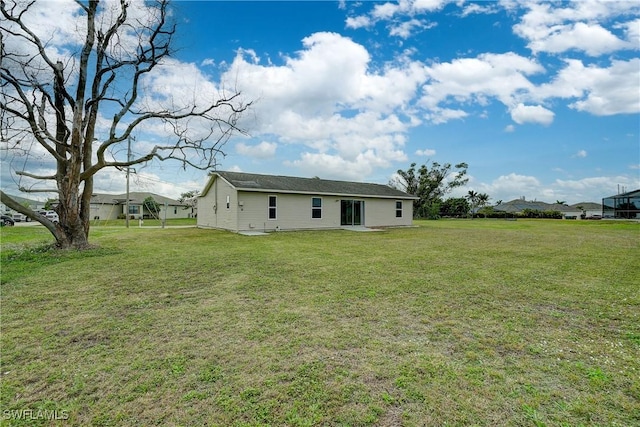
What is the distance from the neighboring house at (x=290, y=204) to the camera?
16.4 m

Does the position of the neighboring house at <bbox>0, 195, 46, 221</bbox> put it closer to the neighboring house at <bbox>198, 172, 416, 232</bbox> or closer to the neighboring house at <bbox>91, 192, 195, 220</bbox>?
the neighboring house at <bbox>91, 192, 195, 220</bbox>

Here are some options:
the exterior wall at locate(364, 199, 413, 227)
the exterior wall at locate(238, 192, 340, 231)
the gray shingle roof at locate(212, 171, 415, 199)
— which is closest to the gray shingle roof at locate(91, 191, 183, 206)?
the gray shingle roof at locate(212, 171, 415, 199)

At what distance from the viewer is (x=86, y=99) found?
1044 cm

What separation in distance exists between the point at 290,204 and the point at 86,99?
33.1ft

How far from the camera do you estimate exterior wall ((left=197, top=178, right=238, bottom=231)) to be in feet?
54.2

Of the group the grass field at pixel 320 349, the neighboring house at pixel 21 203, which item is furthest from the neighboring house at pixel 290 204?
the grass field at pixel 320 349

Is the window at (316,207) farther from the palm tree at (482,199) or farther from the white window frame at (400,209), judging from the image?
the palm tree at (482,199)

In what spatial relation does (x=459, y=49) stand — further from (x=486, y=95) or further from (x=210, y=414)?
(x=210, y=414)

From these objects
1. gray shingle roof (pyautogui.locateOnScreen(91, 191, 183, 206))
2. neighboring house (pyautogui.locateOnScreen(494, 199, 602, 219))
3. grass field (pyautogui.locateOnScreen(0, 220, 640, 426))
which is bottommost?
grass field (pyautogui.locateOnScreen(0, 220, 640, 426))

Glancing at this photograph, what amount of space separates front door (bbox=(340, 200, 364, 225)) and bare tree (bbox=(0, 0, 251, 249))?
33.4 feet

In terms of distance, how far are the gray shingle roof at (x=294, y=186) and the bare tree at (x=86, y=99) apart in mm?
4867

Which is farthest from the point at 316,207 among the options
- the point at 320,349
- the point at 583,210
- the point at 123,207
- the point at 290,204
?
the point at 583,210

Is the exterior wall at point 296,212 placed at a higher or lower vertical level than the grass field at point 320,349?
higher

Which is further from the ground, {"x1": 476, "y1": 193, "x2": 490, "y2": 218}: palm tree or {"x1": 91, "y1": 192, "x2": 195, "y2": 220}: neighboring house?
{"x1": 476, "y1": 193, "x2": 490, "y2": 218}: palm tree
